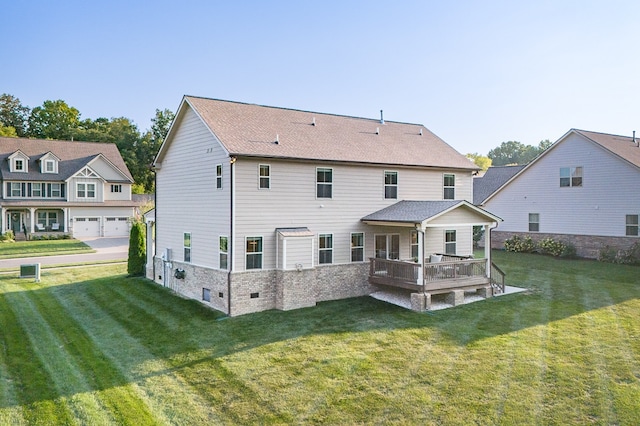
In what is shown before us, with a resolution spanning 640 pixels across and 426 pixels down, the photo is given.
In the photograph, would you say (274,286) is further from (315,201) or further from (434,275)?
(434,275)

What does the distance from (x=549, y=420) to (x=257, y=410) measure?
5.86 m

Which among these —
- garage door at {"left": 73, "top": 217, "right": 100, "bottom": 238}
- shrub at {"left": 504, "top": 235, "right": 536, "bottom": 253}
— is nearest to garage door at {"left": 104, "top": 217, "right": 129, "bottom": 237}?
garage door at {"left": 73, "top": 217, "right": 100, "bottom": 238}

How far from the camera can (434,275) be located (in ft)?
56.8

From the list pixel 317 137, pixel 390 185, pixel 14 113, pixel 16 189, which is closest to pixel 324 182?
pixel 317 137

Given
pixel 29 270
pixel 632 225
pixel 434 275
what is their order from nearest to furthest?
pixel 434 275
pixel 29 270
pixel 632 225

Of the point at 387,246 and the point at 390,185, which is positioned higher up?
the point at 390,185

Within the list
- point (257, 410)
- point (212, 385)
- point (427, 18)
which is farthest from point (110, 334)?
point (427, 18)

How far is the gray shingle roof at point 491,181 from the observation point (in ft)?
118

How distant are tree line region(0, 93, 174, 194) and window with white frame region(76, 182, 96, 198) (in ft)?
46.0

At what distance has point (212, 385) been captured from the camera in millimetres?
10602

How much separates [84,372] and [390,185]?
534 inches

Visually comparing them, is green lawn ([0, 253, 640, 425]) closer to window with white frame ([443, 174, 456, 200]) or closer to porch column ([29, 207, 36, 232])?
window with white frame ([443, 174, 456, 200])

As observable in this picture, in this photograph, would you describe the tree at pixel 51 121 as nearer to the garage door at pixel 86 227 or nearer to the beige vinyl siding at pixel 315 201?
the garage door at pixel 86 227

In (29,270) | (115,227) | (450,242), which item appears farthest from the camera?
(115,227)
